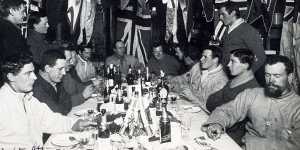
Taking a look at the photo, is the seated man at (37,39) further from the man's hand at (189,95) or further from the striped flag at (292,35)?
the striped flag at (292,35)

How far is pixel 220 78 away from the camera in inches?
145

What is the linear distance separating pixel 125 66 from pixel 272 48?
2391 millimetres

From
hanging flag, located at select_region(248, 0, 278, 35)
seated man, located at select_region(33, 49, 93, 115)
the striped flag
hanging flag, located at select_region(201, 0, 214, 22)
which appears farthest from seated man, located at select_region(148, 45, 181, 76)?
seated man, located at select_region(33, 49, 93, 115)

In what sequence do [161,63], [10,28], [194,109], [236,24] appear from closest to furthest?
[194,109], [10,28], [236,24], [161,63]

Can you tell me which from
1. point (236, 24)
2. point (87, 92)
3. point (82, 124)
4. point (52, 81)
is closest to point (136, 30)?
point (236, 24)

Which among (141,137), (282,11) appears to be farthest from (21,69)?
(282,11)

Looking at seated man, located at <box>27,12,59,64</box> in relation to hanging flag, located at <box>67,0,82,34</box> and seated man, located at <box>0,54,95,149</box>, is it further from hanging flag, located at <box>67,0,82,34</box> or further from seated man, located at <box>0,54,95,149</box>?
seated man, located at <box>0,54,95,149</box>

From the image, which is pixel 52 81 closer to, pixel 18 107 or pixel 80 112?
pixel 80 112

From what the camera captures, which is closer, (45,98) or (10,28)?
(45,98)

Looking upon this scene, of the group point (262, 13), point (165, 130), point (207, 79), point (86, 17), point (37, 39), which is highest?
point (262, 13)

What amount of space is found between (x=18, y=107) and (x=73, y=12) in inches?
64.1

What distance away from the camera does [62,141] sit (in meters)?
2.22

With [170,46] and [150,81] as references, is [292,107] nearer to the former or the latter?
[150,81]

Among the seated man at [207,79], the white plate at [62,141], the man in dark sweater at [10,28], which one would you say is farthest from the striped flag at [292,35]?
the man in dark sweater at [10,28]
